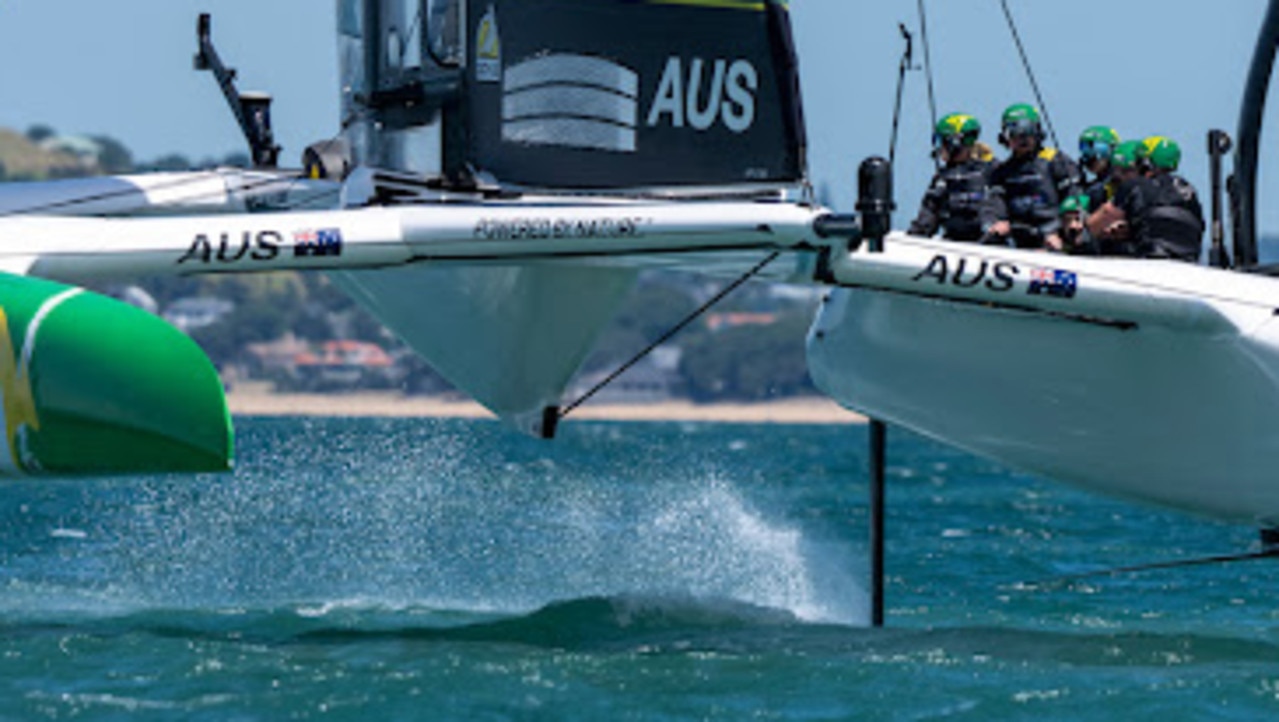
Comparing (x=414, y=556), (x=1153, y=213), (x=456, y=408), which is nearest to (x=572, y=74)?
(x=1153, y=213)

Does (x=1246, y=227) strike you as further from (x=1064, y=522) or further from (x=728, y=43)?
(x=1064, y=522)

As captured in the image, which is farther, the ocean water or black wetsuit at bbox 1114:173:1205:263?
black wetsuit at bbox 1114:173:1205:263

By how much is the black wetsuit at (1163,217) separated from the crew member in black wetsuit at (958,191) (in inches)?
20.6

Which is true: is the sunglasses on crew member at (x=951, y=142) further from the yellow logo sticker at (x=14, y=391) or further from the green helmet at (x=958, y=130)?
the yellow logo sticker at (x=14, y=391)

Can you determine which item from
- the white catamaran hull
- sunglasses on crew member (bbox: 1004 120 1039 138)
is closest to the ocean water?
the white catamaran hull

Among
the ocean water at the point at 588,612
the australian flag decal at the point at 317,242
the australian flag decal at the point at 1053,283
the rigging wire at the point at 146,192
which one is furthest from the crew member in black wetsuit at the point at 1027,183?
the rigging wire at the point at 146,192

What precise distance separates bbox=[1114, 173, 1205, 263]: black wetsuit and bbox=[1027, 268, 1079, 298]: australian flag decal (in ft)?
2.91

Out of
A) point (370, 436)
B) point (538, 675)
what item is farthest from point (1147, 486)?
point (370, 436)

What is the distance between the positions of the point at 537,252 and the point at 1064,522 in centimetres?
1156

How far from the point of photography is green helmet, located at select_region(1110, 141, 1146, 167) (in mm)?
9515

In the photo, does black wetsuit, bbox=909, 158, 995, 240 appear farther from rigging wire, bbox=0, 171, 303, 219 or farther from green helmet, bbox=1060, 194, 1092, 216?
rigging wire, bbox=0, 171, 303, 219

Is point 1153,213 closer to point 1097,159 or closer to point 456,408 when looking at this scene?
point 1097,159

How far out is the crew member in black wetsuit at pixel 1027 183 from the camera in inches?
364

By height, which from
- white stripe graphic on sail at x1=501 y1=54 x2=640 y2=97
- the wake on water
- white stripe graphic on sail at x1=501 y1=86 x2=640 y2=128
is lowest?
the wake on water
